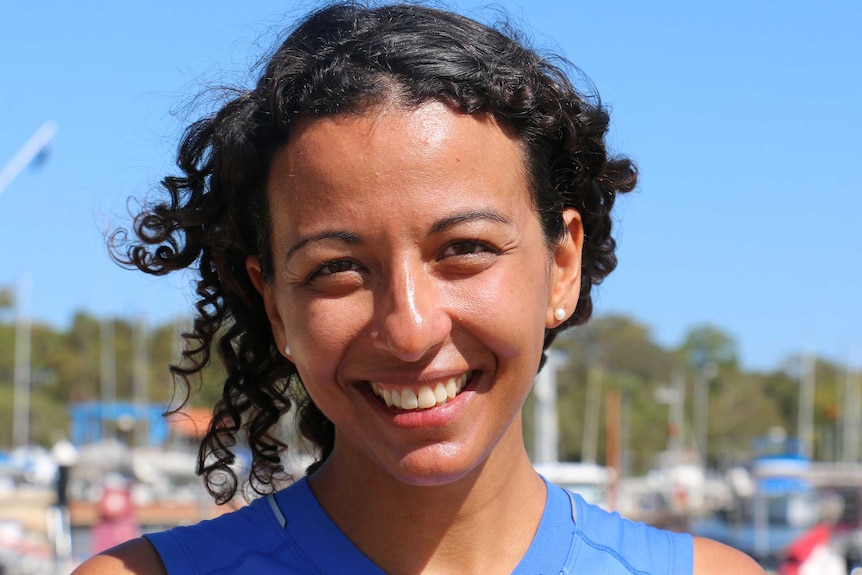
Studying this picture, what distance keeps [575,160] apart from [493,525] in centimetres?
81

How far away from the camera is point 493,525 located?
8.09ft

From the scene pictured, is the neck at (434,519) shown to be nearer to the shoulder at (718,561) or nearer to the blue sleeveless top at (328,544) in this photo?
the blue sleeveless top at (328,544)

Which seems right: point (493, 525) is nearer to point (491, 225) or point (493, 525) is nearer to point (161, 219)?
point (491, 225)

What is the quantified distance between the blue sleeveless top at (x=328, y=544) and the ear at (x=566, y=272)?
41 centimetres

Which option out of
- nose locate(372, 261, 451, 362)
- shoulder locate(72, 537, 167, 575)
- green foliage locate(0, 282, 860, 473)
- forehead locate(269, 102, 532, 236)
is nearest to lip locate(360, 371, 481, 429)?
nose locate(372, 261, 451, 362)

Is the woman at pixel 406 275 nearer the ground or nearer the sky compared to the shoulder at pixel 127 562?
nearer the sky

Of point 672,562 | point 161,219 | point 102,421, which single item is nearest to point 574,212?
point 672,562

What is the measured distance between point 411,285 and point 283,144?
45cm

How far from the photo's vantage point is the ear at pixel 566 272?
8.14 ft

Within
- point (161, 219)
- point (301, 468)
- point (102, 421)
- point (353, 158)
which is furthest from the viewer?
point (102, 421)

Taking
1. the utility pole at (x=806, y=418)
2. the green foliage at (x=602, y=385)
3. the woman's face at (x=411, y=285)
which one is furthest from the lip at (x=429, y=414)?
the utility pole at (x=806, y=418)

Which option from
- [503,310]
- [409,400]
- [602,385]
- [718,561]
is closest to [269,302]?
[409,400]

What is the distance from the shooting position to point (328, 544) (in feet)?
7.82

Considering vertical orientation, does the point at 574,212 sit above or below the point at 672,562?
above
